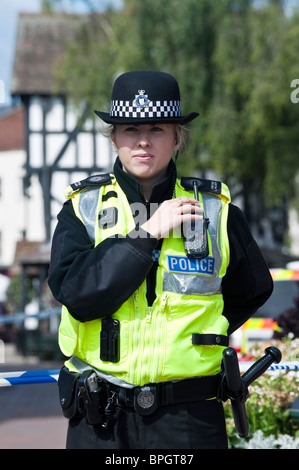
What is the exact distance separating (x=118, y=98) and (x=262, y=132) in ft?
52.5

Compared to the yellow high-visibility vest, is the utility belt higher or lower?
lower

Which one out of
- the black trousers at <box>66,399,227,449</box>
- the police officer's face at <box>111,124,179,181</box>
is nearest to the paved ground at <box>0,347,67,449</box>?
the black trousers at <box>66,399,227,449</box>

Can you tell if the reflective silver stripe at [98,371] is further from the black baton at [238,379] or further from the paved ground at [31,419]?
the paved ground at [31,419]

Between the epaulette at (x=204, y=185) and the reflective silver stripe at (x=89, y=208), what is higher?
the epaulette at (x=204, y=185)

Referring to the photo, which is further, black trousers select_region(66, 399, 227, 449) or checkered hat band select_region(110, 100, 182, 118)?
checkered hat band select_region(110, 100, 182, 118)

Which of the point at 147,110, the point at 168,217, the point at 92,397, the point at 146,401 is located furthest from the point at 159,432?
the point at 147,110

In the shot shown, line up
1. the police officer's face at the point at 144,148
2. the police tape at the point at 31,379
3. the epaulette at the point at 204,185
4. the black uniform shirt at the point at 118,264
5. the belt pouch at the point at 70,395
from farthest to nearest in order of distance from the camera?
the police tape at the point at 31,379 < the epaulette at the point at 204,185 < the police officer's face at the point at 144,148 < the belt pouch at the point at 70,395 < the black uniform shirt at the point at 118,264

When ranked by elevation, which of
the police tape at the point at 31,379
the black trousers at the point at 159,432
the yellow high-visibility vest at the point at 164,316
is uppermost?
the yellow high-visibility vest at the point at 164,316

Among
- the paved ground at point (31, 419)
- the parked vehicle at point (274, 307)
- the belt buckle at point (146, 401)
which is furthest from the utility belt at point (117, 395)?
the parked vehicle at point (274, 307)

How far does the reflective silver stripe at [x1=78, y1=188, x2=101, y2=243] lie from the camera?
2.78 meters

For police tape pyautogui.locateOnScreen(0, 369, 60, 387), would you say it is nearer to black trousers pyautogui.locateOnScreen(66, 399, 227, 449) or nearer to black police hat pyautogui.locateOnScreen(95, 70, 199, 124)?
black trousers pyautogui.locateOnScreen(66, 399, 227, 449)

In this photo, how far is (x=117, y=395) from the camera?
2.67 meters

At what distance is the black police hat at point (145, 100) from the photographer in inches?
110

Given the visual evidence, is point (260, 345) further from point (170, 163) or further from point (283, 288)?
point (283, 288)
